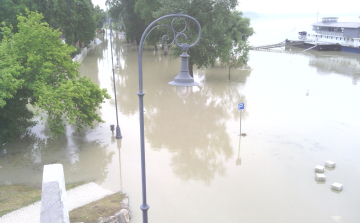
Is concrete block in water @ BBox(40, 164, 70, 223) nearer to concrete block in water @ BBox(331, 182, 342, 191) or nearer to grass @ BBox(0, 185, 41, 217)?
grass @ BBox(0, 185, 41, 217)

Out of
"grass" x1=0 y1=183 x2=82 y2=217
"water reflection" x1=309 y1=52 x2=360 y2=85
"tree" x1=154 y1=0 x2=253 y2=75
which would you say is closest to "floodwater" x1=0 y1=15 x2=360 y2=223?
"grass" x1=0 y1=183 x2=82 y2=217

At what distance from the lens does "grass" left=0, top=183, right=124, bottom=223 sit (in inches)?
411

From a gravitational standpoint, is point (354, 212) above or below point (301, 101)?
below

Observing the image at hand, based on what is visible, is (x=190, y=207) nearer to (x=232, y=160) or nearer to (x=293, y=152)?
(x=232, y=160)

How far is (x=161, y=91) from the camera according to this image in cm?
2931

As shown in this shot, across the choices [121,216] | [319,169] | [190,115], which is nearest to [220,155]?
[319,169]

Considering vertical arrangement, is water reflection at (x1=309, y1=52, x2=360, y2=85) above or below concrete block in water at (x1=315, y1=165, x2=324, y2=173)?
above

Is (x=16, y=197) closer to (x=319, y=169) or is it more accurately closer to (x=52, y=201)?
(x=52, y=201)

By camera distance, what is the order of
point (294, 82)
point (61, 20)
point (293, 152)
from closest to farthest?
point (293, 152)
point (294, 82)
point (61, 20)

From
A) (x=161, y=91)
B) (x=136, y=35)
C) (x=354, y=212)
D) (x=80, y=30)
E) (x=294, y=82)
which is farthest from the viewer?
(x=136, y=35)

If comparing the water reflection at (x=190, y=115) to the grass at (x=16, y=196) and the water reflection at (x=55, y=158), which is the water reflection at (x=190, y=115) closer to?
the water reflection at (x=55, y=158)

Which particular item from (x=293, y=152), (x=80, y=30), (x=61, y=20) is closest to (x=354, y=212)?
(x=293, y=152)

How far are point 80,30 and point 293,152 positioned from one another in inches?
1527

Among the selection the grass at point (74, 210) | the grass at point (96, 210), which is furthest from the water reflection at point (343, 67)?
the grass at point (74, 210)
